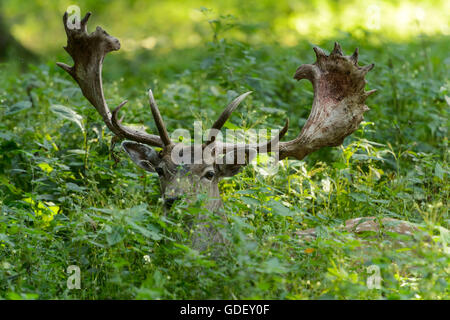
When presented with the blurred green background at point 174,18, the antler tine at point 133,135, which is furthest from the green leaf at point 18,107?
the blurred green background at point 174,18

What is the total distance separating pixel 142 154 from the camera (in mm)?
5699

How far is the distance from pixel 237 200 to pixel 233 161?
0.37 m

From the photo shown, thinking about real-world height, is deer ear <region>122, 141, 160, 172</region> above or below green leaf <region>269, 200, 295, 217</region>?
above

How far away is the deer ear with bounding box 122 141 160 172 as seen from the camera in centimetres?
560

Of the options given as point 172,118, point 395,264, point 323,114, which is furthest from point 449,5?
point 395,264

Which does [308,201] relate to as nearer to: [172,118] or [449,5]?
[172,118]

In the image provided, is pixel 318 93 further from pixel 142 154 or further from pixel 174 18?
pixel 174 18

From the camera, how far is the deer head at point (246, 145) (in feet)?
17.9

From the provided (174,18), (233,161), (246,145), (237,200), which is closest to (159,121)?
(233,161)

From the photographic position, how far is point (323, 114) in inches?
230

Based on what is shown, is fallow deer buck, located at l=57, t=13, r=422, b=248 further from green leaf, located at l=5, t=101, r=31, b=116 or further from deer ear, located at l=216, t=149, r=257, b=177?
green leaf, located at l=5, t=101, r=31, b=116

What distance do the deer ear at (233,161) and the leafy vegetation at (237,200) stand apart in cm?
26

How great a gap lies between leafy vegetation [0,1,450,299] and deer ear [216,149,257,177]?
257 mm

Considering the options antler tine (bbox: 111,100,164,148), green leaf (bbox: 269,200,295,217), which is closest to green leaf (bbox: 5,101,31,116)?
antler tine (bbox: 111,100,164,148)
